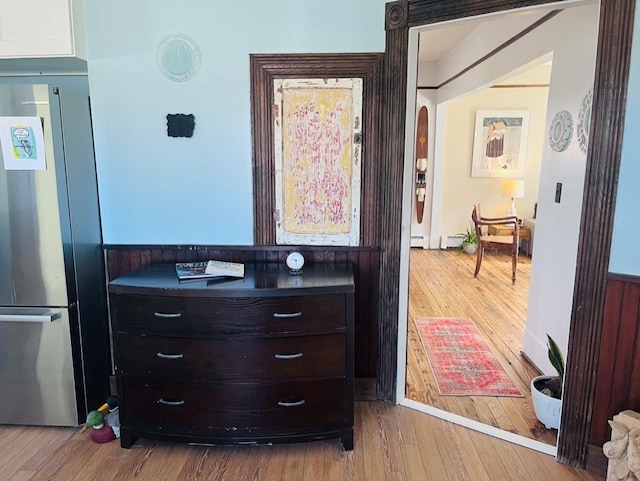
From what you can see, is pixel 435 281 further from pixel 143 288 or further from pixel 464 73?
pixel 143 288

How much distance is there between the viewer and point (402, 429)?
88.9 inches

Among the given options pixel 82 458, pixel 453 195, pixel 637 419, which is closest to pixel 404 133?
pixel 637 419

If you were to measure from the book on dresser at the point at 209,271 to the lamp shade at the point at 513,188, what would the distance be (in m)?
5.06

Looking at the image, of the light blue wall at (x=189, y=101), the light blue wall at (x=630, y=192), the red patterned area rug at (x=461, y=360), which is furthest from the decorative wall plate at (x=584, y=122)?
the red patterned area rug at (x=461, y=360)

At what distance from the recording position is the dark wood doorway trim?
5.63ft

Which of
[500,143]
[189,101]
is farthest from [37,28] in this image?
[500,143]

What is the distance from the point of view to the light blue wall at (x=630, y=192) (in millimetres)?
1688

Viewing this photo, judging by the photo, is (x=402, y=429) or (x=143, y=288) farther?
(x=402, y=429)

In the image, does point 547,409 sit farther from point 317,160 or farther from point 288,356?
point 317,160

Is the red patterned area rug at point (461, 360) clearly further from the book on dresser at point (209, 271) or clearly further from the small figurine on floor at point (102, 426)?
the small figurine on floor at point (102, 426)

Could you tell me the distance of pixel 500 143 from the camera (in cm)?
645

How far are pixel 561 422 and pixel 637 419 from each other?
338mm

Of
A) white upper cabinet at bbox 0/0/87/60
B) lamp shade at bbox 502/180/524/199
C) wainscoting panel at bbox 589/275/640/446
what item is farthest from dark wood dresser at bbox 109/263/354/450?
lamp shade at bbox 502/180/524/199

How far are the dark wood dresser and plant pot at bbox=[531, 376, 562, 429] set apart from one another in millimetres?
987
